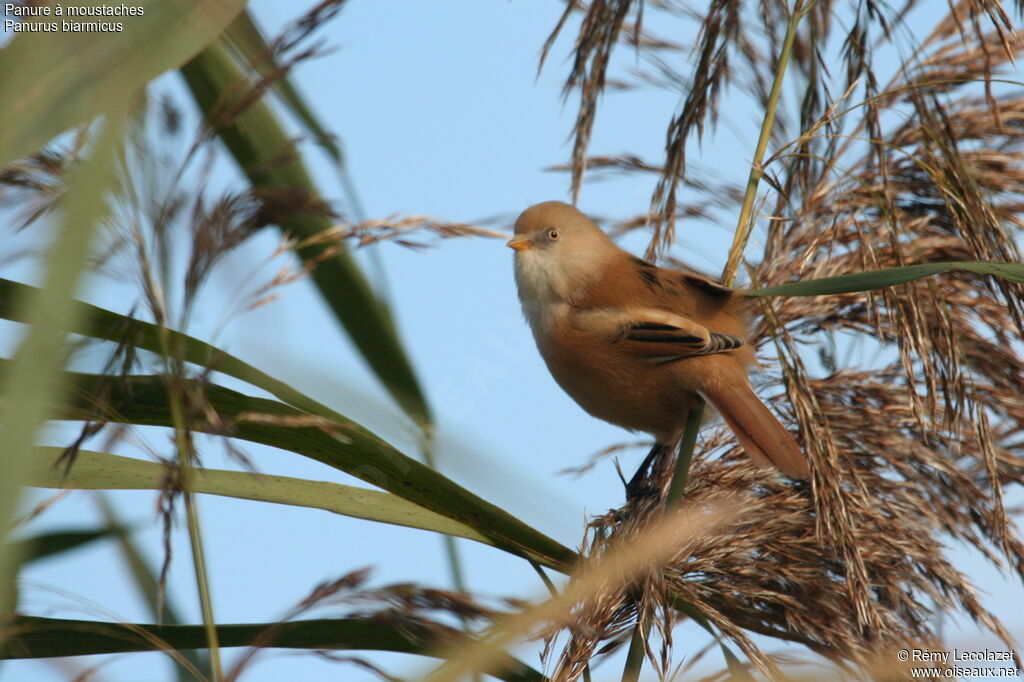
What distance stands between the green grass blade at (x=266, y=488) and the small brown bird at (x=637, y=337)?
2.73 ft

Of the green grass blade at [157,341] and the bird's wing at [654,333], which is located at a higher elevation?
the bird's wing at [654,333]

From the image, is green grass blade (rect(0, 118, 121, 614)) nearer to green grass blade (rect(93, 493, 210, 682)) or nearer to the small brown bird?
green grass blade (rect(93, 493, 210, 682))

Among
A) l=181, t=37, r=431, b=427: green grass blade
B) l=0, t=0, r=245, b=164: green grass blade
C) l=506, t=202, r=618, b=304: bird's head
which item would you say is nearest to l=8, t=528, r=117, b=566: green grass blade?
l=181, t=37, r=431, b=427: green grass blade

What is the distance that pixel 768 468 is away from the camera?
6.72 feet

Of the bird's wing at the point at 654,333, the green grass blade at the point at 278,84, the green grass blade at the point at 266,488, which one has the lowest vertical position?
the green grass blade at the point at 266,488

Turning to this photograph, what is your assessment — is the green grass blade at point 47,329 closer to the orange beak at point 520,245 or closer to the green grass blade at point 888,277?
the green grass blade at point 888,277

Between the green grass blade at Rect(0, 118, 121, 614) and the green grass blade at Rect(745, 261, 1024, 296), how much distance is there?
3.39 ft

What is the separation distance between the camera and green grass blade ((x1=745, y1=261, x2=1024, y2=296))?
56.0 inches

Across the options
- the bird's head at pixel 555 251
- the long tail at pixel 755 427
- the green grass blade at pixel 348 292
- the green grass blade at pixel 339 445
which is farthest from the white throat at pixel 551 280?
the green grass blade at pixel 339 445

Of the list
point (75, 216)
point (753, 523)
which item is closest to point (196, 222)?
point (75, 216)

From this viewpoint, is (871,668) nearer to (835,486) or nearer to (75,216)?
(835,486)

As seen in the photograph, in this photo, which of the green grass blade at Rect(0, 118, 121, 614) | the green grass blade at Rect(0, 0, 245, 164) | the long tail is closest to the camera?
the green grass blade at Rect(0, 118, 121, 614)

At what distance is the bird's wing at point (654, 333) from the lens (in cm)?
243

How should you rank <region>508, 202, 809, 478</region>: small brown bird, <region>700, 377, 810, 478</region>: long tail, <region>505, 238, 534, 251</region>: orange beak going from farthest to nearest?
<region>505, 238, 534, 251</region>: orange beak, <region>508, 202, 809, 478</region>: small brown bird, <region>700, 377, 810, 478</region>: long tail
